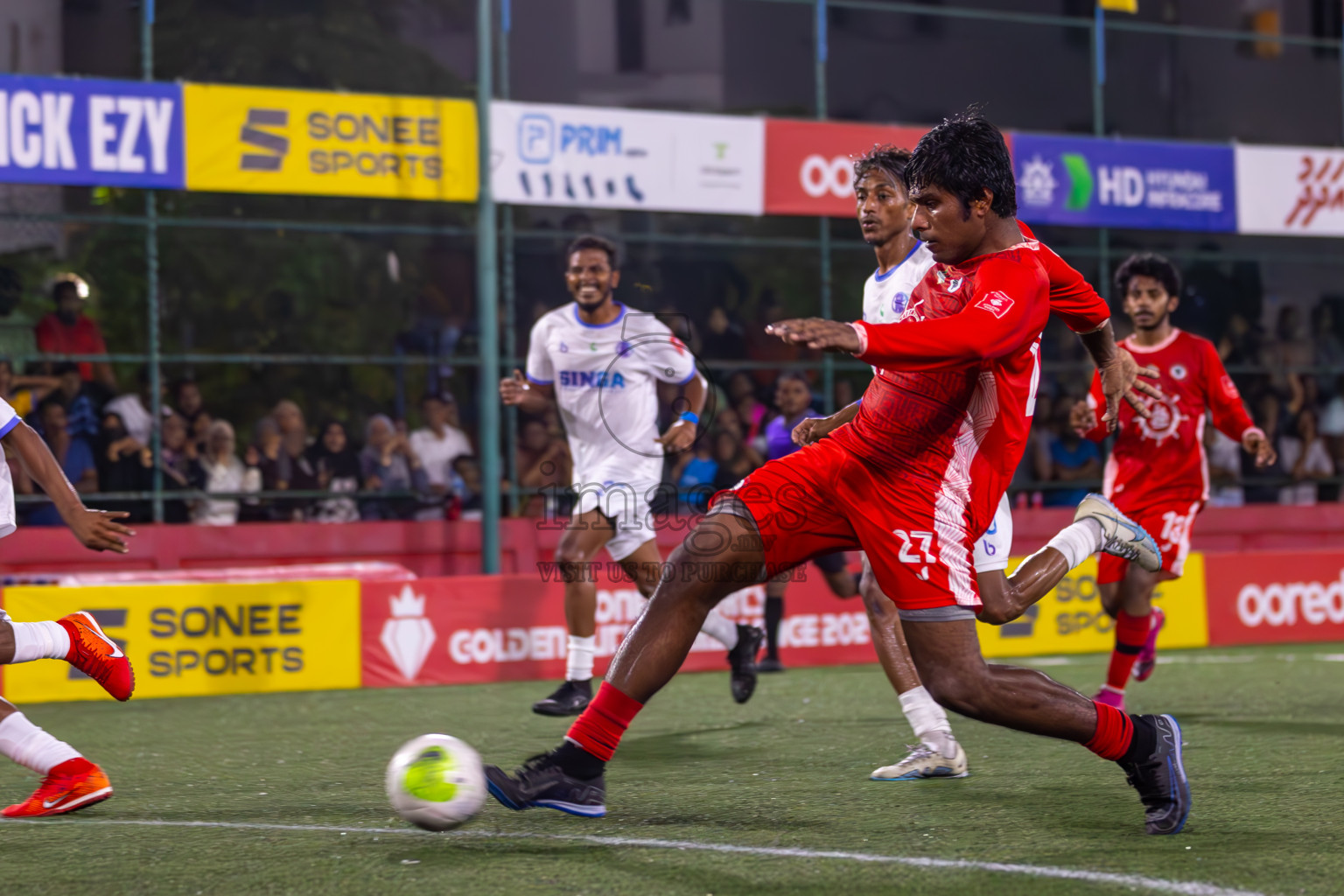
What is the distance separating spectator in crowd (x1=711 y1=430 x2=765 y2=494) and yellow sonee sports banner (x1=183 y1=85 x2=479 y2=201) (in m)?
3.10

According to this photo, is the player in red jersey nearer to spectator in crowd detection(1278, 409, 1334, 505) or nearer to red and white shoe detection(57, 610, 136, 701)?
red and white shoe detection(57, 610, 136, 701)

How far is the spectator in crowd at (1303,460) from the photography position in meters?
17.1

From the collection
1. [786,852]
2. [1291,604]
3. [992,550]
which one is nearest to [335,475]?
[1291,604]

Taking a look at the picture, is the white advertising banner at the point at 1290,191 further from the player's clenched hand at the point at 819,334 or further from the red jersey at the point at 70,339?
the player's clenched hand at the point at 819,334

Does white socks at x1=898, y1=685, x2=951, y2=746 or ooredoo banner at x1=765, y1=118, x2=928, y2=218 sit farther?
ooredoo banner at x1=765, y1=118, x2=928, y2=218

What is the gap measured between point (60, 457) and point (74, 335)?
1.20 metres

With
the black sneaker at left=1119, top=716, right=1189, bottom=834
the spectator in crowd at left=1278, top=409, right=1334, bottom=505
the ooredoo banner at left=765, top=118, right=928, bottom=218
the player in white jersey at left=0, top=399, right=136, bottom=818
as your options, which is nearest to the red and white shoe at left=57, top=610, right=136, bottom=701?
the player in white jersey at left=0, top=399, right=136, bottom=818

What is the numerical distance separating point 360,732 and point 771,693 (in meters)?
2.58

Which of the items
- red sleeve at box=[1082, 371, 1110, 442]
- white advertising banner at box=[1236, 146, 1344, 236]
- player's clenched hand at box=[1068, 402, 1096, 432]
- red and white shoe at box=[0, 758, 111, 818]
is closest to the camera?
red and white shoe at box=[0, 758, 111, 818]

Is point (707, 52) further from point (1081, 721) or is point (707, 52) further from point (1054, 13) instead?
point (1081, 721)

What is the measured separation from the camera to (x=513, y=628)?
1058 cm

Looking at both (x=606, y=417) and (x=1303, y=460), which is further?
(x=1303, y=460)

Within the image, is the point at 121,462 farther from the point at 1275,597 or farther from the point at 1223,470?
the point at 1223,470

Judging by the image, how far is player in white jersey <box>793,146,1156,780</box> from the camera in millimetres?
5293
